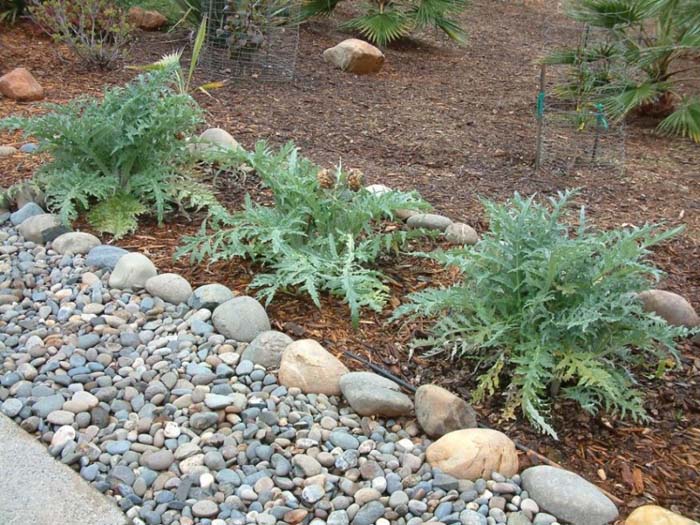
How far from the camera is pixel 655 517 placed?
7.07 feet

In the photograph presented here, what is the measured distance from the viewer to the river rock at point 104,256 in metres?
3.46

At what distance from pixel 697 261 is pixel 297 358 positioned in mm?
2257

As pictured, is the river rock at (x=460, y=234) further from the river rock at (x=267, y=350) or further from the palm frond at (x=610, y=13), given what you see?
the palm frond at (x=610, y=13)

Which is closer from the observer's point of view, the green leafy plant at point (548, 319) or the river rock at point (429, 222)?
the green leafy plant at point (548, 319)

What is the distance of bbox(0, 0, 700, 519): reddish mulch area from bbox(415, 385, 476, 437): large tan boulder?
13 centimetres

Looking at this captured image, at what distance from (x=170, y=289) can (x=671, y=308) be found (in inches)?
81.5

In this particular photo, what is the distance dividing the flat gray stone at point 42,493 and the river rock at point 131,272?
3.27ft

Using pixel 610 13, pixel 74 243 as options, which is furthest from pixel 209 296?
pixel 610 13

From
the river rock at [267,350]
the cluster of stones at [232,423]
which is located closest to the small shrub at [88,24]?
the cluster of stones at [232,423]

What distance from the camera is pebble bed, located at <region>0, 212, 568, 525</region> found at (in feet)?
7.28

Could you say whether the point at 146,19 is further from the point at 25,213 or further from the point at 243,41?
the point at 25,213

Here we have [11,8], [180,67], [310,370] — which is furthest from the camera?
[11,8]

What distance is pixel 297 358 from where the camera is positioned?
9.04 ft

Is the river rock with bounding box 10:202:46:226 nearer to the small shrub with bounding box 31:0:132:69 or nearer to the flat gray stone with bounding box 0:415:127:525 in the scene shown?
the flat gray stone with bounding box 0:415:127:525
